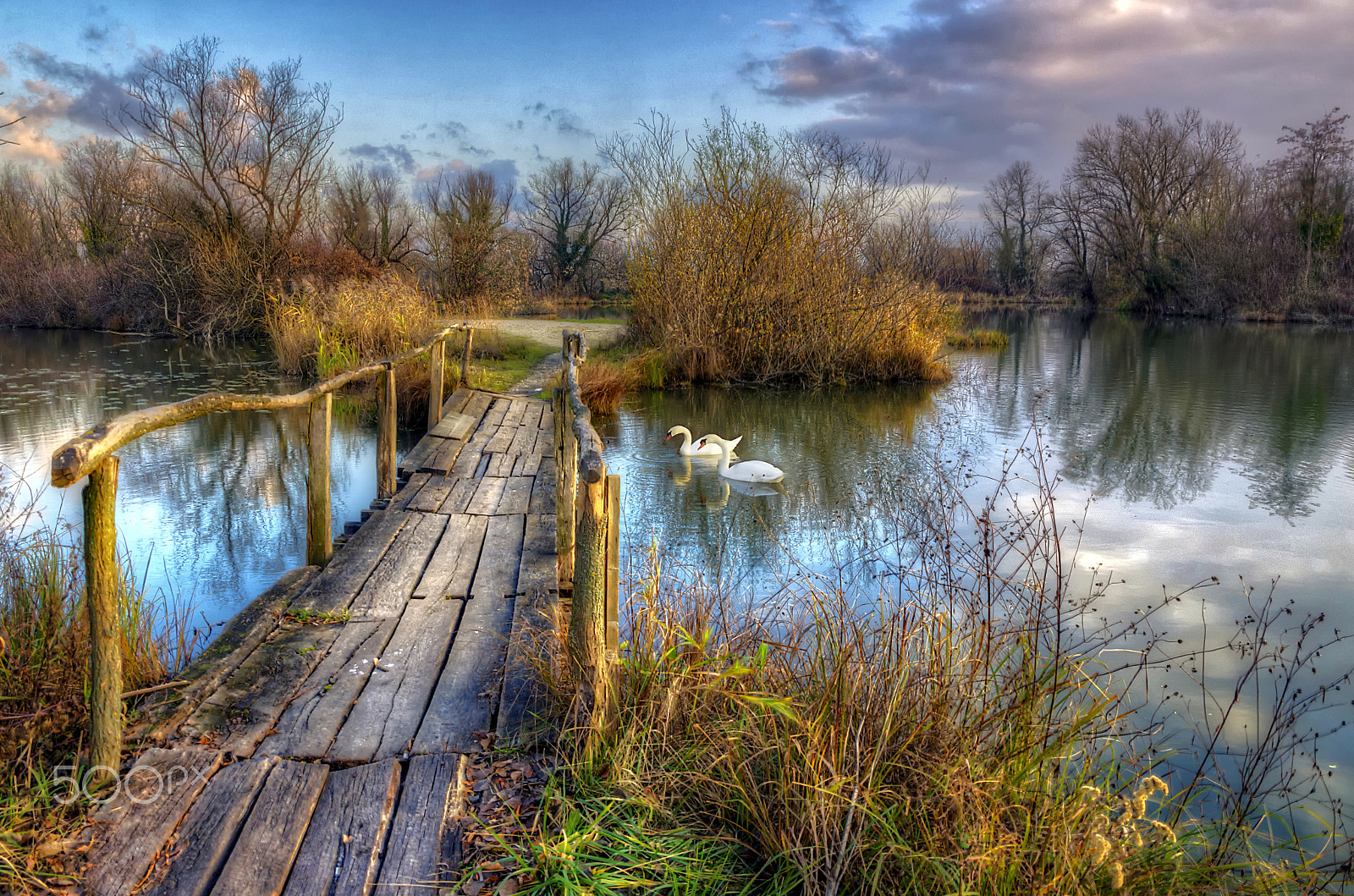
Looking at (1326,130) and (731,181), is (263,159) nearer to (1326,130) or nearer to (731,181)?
(731,181)

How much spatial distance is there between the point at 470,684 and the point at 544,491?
3.41 m

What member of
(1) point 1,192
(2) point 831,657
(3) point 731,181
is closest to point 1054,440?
(3) point 731,181

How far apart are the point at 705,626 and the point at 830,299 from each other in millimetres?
12003

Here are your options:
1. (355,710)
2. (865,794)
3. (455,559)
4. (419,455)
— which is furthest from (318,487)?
(865,794)

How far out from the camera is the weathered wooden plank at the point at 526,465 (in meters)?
7.25

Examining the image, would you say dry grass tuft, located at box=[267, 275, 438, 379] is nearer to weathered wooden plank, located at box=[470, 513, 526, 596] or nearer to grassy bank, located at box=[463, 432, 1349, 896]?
weathered wooden plank, located at box=[470, 513, 526, 596]

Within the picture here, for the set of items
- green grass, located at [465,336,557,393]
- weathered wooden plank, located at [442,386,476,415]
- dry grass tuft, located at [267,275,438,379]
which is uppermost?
dry grass tuft, located at [267,275,438,379]

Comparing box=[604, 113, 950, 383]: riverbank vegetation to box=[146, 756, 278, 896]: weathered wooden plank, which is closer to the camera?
box=[146, 756, 278, 896]: weathered wooden plank

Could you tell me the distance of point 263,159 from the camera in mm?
21953

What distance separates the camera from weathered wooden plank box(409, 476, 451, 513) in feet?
19.3

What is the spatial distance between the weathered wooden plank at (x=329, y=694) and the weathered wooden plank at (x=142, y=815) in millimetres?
217

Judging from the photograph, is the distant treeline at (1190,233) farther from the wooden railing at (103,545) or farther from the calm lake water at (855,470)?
the wooden railing at (103,545)

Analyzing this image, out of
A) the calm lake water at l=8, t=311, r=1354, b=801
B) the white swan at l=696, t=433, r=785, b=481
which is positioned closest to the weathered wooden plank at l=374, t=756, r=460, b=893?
the calm lake water at l=8, t=311, r=1354, b=801

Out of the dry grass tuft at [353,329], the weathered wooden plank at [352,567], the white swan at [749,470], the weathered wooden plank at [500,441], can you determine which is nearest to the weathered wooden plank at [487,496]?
the weathered wooden plank at [352,567]
